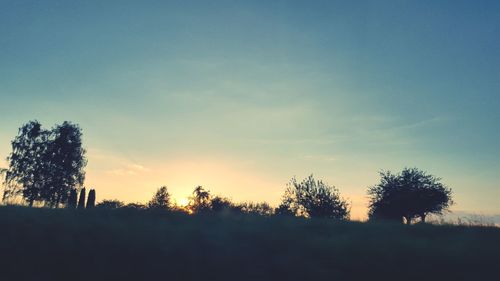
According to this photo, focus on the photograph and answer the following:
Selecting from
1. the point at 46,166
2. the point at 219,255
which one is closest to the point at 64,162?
the point at 46,166

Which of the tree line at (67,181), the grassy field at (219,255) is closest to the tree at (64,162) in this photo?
the tree line at (67,181)

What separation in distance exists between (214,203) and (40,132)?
48.0 meters

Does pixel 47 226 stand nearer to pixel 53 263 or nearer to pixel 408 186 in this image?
pixel 53 263

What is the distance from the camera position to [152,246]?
9.82 meters

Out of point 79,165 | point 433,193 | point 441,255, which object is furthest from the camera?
point 79,165

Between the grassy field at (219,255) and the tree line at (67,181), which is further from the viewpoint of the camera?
the tree line at (67,181)

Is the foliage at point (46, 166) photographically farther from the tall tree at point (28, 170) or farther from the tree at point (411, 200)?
the tree at point (411, 200)

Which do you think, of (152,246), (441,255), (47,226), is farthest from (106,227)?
(441,255)

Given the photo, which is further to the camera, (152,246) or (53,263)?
(152,246)

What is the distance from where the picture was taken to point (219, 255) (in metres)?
9.38

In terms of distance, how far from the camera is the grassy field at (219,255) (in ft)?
27.0

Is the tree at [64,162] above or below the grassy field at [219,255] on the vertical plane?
above

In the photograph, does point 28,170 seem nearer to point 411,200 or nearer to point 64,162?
point 64,162

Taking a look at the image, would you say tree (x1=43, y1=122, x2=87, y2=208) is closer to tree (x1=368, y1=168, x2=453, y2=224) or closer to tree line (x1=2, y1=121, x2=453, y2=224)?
tree line (x1=2, y1=121, x2=453, y2=224)
